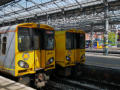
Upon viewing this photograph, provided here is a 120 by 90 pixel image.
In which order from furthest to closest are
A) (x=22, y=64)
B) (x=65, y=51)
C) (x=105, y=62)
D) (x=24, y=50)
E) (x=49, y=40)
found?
(x=105, y=62), (x=65, y=51), (x=49, y=40), (x=24, y=50), (x=22, y=64)

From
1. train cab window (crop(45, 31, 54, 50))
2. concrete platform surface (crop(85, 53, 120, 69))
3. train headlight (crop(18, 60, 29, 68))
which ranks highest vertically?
train cab window (crop(45, 31, 54, 50))

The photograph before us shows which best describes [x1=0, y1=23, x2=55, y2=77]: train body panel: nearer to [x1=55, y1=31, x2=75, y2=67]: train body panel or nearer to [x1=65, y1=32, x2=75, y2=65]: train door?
[x1=55, y1=31, x2=75, y2=67]: train body panel

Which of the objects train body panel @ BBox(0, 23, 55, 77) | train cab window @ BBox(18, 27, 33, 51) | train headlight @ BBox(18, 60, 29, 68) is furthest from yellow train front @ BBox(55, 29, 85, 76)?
train headlight @ BBox(18, 60, 29, 68)

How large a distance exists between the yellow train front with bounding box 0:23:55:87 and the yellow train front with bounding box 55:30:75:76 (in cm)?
114

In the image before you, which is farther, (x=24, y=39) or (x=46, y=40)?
(x=46, y=40)

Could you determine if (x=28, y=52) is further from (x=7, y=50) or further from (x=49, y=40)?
(x=49, y=40)

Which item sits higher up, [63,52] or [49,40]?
[49,40]

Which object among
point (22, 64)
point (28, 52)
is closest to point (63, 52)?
point (28, 52)

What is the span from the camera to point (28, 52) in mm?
5922

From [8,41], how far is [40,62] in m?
1.87

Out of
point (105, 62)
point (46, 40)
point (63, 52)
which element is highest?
point (46, 40)

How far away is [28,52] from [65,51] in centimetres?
282

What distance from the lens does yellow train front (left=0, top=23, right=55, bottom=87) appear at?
5547mm

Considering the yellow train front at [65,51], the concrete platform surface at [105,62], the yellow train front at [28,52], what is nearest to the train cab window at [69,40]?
the yellow train front at [65,51]
